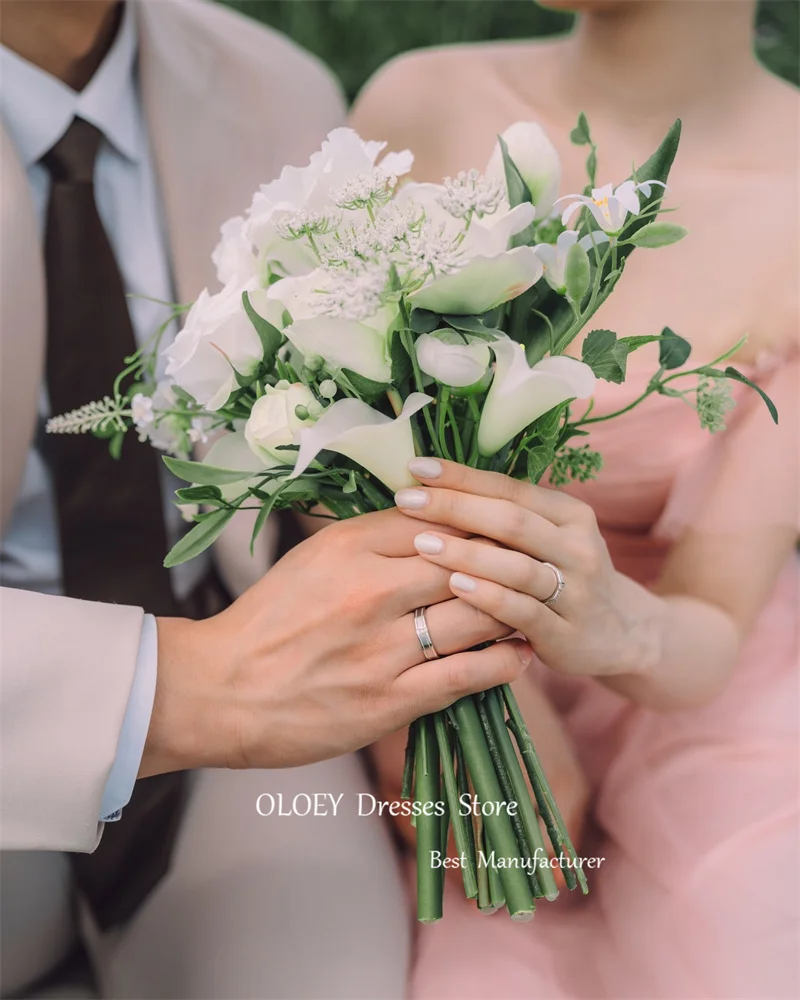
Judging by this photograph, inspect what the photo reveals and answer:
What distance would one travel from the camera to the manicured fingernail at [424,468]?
0.75 metres

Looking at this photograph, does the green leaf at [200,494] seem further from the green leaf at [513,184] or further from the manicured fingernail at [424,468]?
the green leaf at [513,184]

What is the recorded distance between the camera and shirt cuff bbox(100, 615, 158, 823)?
2.69 feet

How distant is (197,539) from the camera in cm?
78

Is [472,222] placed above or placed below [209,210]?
above

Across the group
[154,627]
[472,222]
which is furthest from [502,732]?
[472,222]

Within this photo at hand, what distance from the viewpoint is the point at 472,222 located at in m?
0.67

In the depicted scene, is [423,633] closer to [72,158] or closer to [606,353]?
[606,353]

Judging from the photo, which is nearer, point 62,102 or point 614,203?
point 614,203

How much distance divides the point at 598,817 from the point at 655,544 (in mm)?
370

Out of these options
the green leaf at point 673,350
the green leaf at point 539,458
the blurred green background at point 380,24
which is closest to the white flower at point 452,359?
the green leaf at point 539,458

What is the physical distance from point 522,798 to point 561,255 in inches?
18.0

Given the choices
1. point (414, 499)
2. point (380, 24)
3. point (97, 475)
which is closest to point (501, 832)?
point (414, 499)

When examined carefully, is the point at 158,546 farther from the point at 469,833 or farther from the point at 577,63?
the point at 577,63

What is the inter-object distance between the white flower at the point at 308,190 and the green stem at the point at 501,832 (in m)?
0.45
